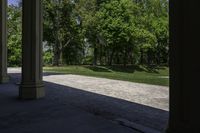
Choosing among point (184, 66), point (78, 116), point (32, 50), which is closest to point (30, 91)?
point (32, 50)

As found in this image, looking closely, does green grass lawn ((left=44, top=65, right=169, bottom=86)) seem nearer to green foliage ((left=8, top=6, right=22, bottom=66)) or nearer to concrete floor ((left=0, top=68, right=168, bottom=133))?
concrete floor ((left=0, top=68, right=168, bottom=133))

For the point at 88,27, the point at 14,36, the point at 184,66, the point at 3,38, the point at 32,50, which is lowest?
the point at 184,66

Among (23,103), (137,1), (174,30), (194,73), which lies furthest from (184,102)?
(137,1)

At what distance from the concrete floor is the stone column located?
46cm

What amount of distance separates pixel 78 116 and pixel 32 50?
3.80 meters

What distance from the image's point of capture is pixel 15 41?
1881 inches

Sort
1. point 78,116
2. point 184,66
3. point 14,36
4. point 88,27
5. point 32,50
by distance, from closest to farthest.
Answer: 1. point 184,66
2. point 78,116
3. point 32,50
4. point 88,27
5. point 14,36

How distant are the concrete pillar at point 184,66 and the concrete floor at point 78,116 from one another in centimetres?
213

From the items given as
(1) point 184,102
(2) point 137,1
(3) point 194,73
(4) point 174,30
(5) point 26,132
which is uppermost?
(2) point 137,1

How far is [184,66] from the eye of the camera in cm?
468

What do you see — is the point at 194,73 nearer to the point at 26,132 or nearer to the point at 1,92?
the point at 26,132

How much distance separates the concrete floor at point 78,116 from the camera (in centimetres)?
730

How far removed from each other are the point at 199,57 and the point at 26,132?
3.80m

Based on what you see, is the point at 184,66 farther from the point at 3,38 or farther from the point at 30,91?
the point at 3,38
